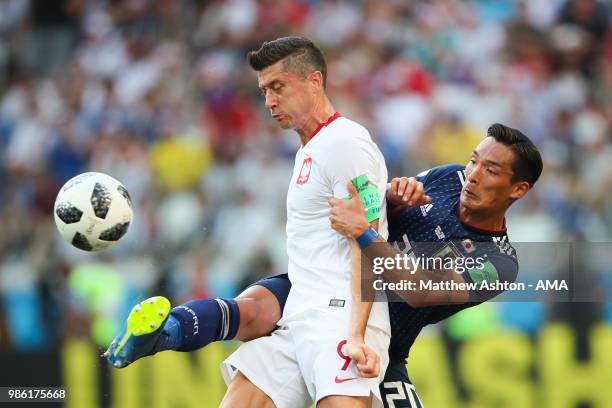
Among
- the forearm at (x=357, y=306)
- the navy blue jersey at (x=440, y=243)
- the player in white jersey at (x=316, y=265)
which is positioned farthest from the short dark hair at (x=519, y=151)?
the forearm at (x=357, y=306)

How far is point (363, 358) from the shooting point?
18.5 ft

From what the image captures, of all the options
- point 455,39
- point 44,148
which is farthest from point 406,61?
point 44,148

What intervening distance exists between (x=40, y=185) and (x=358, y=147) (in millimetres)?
7397

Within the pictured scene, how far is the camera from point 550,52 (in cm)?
1200

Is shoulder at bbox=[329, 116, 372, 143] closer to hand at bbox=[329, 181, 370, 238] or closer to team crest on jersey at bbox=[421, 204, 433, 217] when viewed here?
hand at bbox=[329, 181, 370, 238]

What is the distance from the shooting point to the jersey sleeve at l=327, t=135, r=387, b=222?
18.8ft

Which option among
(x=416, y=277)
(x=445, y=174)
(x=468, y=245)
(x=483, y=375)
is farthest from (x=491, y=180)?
(x=483, y=375)

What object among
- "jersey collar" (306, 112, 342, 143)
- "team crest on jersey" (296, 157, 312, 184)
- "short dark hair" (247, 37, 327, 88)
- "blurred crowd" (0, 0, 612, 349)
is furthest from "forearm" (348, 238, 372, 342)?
"blurred crowd" (0, 0, 612, 349)

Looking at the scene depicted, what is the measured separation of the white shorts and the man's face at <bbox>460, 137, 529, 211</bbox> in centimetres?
87

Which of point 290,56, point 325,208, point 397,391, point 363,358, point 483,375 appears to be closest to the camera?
point 363,358

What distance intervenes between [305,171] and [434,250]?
84 centimetres

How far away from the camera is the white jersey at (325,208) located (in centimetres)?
576

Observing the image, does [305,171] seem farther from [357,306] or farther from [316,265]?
[357,306]

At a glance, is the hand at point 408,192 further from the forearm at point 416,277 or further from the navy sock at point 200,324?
the navy sock at point 200,324
